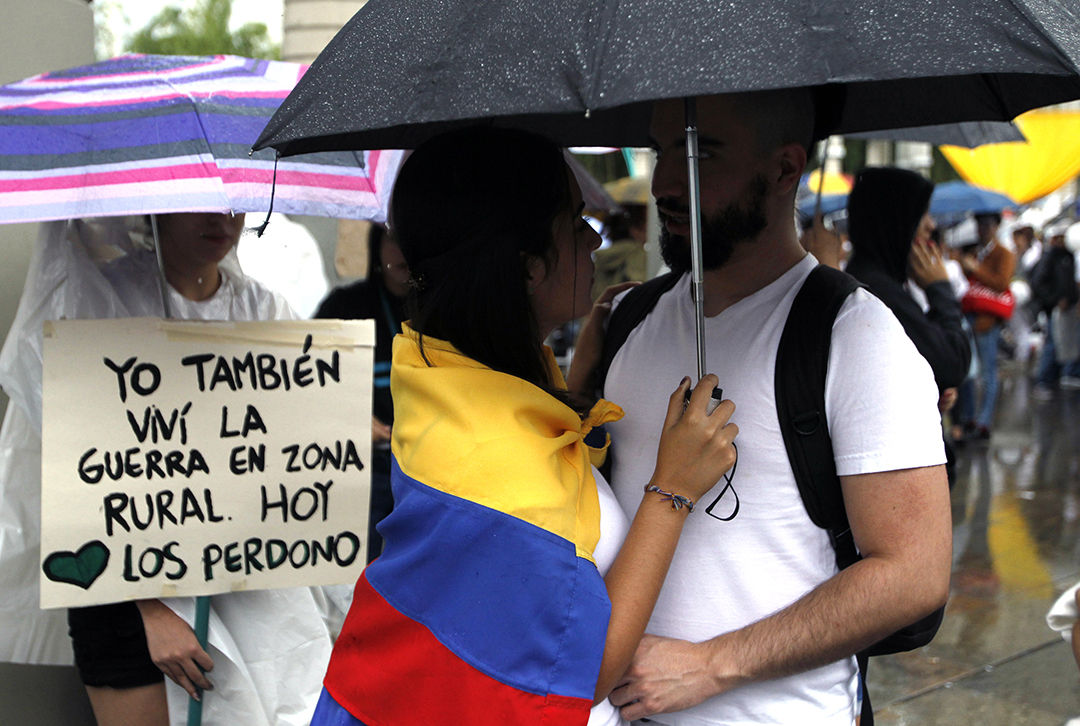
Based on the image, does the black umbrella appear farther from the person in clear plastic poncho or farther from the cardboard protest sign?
the person in clear plastic poncho

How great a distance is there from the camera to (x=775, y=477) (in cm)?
177

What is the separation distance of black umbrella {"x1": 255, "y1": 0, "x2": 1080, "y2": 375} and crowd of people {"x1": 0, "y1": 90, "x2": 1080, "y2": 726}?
0.22m

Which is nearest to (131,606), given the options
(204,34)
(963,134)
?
(963,134)

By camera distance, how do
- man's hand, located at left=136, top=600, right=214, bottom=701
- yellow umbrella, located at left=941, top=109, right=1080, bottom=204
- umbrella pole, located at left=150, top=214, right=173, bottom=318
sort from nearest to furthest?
man's hand, located at left=136, top=600, right=214, bottom=701 → umbrella pole, located at left=150, top=214, right=173, bottom=318 → yellow umbrella, located at left=941, top=109, right=1080, bottom=204

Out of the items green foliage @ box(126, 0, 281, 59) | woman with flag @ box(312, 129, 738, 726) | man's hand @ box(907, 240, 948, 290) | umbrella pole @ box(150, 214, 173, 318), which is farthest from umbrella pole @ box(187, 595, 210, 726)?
green foliage @ box(126, 0, 281, 59)

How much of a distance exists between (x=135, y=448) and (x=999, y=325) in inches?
389

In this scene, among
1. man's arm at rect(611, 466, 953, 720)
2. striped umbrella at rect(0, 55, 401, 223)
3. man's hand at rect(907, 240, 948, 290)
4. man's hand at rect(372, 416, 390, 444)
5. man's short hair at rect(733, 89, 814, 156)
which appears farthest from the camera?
man's hand at rect(907, 240, 948, 290)

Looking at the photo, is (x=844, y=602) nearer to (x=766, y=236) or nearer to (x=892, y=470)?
(x=892, y=470)

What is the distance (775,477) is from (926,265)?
3534 mm

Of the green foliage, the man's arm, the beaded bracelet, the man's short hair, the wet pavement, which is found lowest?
the wet pavement

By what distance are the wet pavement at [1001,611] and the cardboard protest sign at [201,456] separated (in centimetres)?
180

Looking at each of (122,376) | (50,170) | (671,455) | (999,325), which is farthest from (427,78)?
(999,325)

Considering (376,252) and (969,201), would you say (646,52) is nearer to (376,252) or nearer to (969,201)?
(376,252)

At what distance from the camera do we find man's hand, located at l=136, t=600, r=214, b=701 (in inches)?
103
